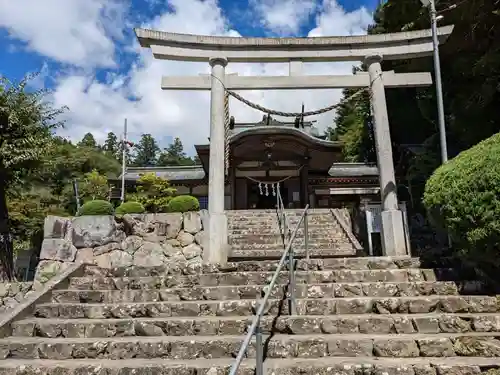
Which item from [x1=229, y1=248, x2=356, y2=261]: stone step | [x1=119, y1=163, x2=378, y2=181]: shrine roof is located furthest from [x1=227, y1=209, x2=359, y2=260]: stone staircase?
[x1=119, y1=163, x2=378, y2=181]: shrine roof

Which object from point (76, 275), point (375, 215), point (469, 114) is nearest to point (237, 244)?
point (375, 215)

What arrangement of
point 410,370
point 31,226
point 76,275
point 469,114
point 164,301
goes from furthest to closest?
point 31,226, point 469,114, point 76,275, point 164,301, point 410,370

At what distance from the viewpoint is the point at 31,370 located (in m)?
3.04

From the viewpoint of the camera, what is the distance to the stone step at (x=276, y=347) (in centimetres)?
303

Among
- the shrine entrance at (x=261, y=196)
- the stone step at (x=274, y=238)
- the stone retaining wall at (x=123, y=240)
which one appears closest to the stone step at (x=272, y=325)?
the stone retaining wall at (x=123, y=240)

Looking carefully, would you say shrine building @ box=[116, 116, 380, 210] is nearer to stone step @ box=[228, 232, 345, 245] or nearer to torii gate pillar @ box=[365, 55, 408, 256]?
stone step @ box=[228, 232, 345, 245]

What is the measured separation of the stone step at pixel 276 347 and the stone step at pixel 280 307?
401 millimetres

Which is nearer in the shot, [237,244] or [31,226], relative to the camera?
[237,244]

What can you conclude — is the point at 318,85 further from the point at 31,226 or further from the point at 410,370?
the point at 31,226

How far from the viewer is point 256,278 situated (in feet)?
14.5

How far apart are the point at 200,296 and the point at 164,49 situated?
4501mm

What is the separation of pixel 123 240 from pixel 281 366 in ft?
16.8

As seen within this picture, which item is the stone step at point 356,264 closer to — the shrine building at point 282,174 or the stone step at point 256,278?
the stone step at point 256,278

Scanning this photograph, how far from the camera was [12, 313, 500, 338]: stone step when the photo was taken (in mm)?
3350
